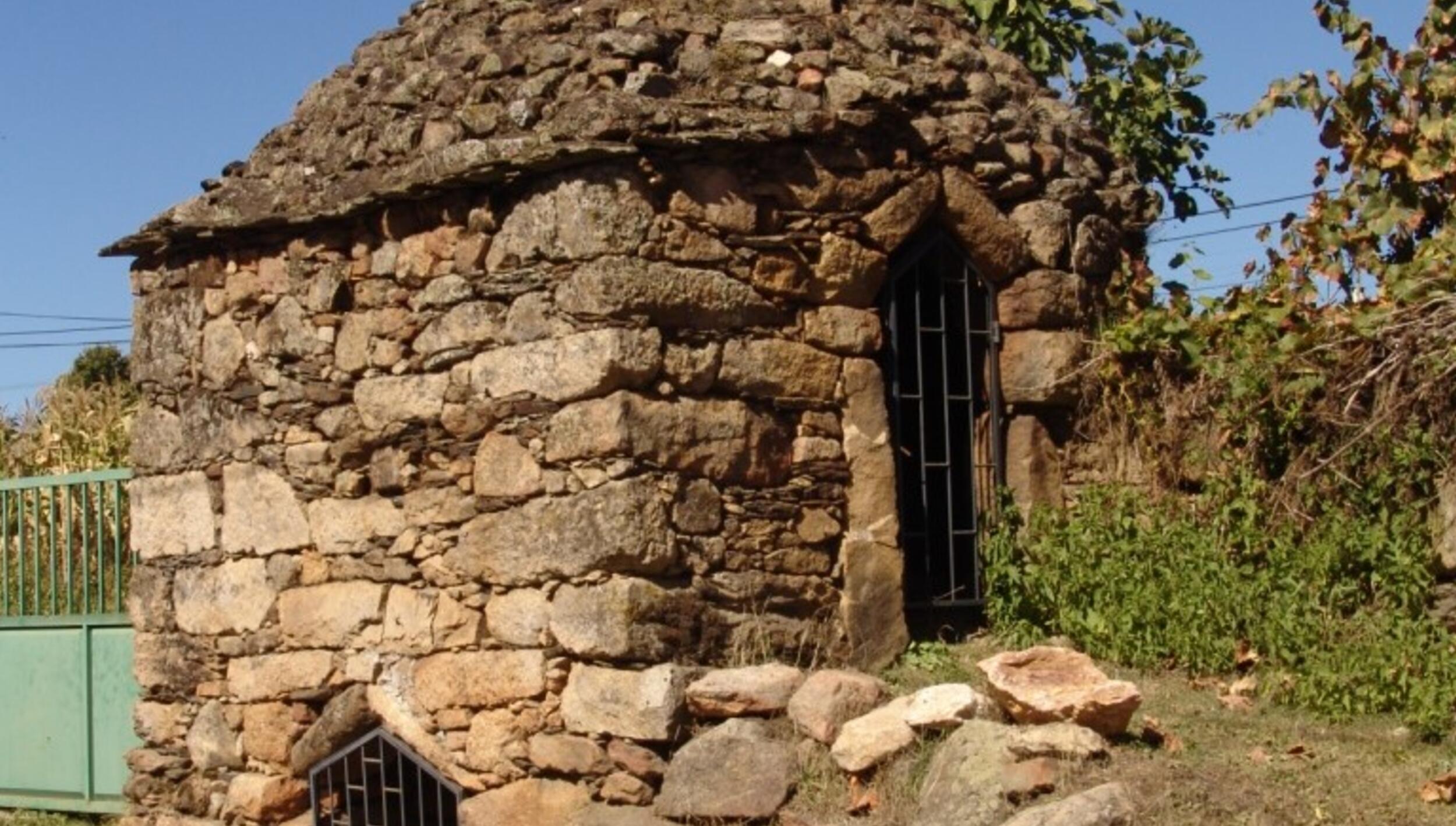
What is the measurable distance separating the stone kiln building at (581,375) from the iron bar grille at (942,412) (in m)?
0.02

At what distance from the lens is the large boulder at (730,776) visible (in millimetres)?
7012

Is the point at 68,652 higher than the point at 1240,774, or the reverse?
the point at 68,652

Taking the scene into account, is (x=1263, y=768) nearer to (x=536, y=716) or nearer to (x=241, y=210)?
(x=536, y=716)

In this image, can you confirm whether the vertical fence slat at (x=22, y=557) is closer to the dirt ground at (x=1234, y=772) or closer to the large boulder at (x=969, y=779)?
the dirt ground at (x=1234, y=772)

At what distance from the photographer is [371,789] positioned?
866cm

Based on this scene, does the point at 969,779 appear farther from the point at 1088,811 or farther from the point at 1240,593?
the point at 1240,593

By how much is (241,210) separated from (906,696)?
3761 mm

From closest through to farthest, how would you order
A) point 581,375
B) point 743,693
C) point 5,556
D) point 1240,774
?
point 1240,774 → point 743,693 → point 581,375 → point 5,556

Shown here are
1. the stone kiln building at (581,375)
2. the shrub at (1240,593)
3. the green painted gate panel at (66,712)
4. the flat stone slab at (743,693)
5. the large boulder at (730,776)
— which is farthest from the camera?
the green painted gate panel at (66,712)

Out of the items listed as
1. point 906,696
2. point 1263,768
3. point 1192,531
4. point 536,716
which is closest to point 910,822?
point 906,696

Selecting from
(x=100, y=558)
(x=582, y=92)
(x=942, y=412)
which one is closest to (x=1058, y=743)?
(x=942, y=412)

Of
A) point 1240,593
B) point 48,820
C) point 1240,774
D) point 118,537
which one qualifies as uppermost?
point 118,537

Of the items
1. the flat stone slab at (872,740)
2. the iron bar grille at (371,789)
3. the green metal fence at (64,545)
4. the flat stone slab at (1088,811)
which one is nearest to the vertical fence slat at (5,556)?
the green metal fence at (64,545)

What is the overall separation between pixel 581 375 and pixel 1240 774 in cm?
273
